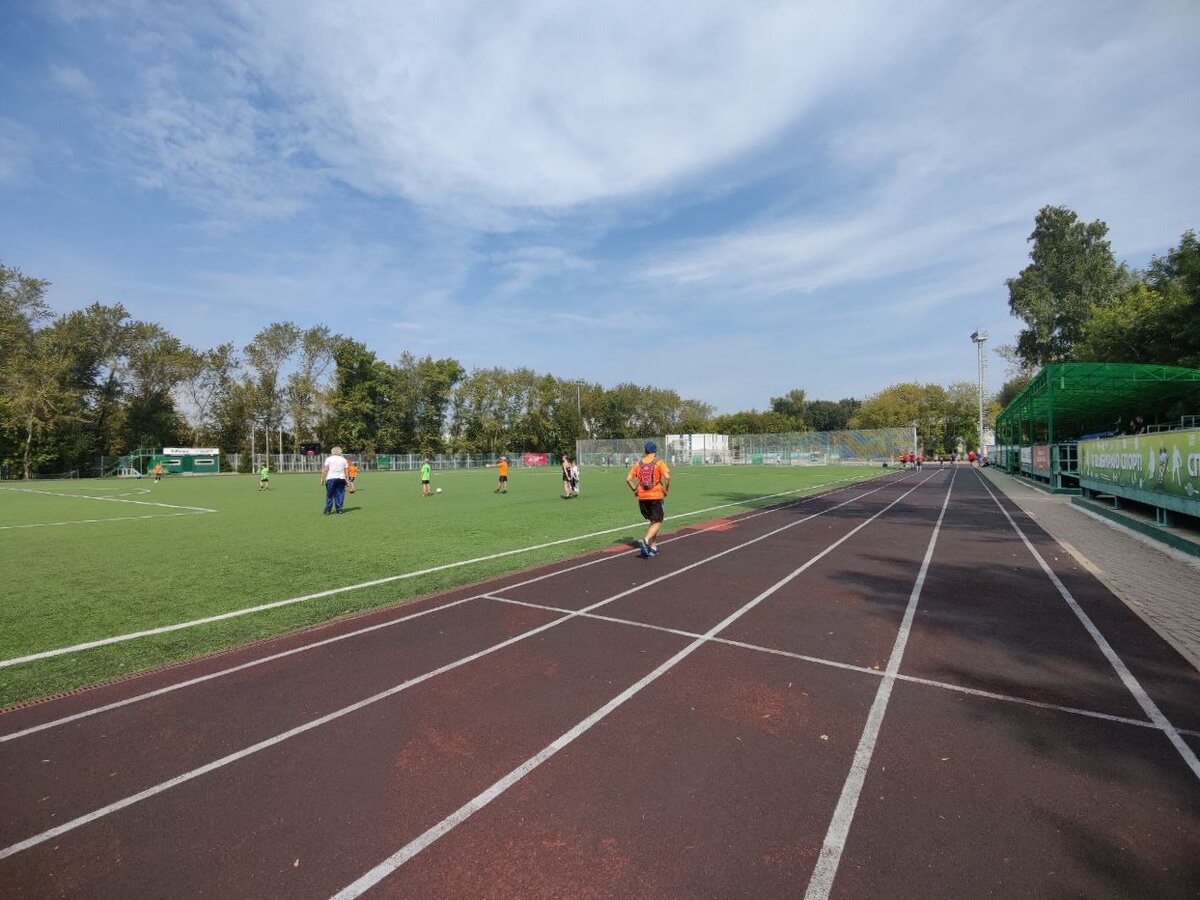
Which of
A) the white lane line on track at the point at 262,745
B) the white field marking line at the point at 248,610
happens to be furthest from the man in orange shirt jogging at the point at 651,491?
the white lane line on track at the point at 262,745

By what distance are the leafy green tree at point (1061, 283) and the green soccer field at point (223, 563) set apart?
Result: 43182 mm

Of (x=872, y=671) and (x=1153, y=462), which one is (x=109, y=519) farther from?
(x=1153, y=462)

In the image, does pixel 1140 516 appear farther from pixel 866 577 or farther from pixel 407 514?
pixel 407 514

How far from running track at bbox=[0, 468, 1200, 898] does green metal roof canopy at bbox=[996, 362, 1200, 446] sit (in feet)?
61.5

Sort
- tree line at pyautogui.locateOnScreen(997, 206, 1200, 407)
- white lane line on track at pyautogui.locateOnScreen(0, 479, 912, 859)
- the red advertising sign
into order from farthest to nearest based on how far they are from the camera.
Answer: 1. tree line at pyautogui.locateOnScreen(997, 206, 1200, 407)
2. the red advertising sign
3. white lane line on track at pyautogui.locateOnScreen(0, 479, 912, 859)

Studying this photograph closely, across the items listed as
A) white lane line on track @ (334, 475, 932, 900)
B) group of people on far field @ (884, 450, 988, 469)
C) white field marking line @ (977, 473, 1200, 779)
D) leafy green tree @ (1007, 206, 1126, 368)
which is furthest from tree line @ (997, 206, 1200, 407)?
white lane line on track @ (334, 475, 932, 900)

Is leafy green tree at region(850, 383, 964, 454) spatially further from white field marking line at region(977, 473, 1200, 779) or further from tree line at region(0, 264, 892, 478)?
white field marking line at region(977, 473, 1200, 779)

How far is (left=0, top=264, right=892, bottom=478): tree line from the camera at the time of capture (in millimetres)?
50656

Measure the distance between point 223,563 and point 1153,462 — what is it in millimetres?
17365

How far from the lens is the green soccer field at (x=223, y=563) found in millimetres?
5457

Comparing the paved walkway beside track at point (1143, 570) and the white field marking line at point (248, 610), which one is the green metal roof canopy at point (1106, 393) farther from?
the white field marking line at point (248, 610)

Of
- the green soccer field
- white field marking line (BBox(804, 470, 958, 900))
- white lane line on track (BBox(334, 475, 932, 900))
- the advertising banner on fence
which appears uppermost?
the advertising banner on fence

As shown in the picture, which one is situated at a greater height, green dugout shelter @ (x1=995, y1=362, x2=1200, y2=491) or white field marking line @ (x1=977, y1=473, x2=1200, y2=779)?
green dugout shelter @ (x1=995, y1=362, x2=1200, y2=491)

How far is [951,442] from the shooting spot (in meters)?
82.2
